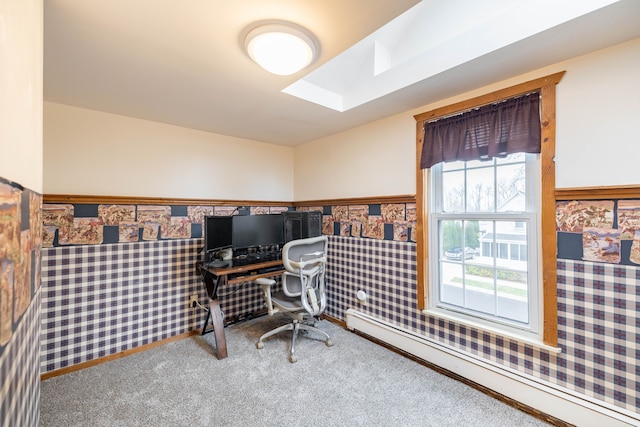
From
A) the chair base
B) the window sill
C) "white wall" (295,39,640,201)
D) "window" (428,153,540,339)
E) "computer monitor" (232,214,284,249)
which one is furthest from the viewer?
"computer monitor" (232,214,284,249)

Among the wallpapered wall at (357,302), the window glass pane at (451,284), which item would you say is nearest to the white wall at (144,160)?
the wallpapered wall at (357,302)

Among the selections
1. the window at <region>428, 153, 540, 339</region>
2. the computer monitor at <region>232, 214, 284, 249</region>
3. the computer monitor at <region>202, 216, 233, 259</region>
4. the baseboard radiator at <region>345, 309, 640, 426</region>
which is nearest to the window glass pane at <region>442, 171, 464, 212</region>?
the window at <region>428, 153, 540, 339</region>

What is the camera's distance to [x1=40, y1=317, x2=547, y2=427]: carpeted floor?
169cm

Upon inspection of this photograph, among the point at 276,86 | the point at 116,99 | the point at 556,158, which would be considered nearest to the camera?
the point at 556,158

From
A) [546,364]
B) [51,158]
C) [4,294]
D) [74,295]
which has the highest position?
[51,158]

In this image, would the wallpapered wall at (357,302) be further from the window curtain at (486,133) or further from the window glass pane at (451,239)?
the window curtain at (486,133)

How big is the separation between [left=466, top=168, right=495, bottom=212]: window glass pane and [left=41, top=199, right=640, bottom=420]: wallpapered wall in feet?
1.55

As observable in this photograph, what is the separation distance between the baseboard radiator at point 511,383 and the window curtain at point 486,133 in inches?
57.8

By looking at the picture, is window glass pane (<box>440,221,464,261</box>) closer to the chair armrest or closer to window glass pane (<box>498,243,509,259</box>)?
Result: window glass pane (<box>498,243,509,259</box>)

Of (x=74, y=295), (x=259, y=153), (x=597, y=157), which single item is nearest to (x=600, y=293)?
(x=597, y=157)

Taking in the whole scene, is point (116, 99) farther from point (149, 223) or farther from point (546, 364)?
point (546, 364)

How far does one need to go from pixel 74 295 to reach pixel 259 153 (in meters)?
2.24

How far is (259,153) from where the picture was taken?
337 centimetres

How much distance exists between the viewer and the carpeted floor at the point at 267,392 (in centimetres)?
169
